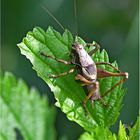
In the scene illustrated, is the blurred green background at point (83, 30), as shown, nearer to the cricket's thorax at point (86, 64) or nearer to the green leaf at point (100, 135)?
the cricket's thorax at point (86, 64)

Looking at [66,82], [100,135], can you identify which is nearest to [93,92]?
[66,82]

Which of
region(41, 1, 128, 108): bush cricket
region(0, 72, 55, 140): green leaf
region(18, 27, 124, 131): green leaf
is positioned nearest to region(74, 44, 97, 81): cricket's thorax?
region(41, 1, 128, 108): bush cricket

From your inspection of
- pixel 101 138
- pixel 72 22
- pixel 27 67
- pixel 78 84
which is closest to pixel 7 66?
pixel 27 67

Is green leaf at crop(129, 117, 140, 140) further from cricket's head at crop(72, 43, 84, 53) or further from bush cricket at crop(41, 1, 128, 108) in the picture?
cricket's head at crop(72, 43, 84, 53)

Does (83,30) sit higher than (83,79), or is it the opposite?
(83,30)

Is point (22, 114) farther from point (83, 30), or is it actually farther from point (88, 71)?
point (83, 30)

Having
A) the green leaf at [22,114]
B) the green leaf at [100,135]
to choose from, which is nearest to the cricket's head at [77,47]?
the green leaf at [22,114]

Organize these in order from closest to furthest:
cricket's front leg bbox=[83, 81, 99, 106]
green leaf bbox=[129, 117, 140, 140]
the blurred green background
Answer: green leaf bbox=[129, 117, 140, 140], cricket's front leg bbox=[83, 81, 99, 106], the blurred green background
